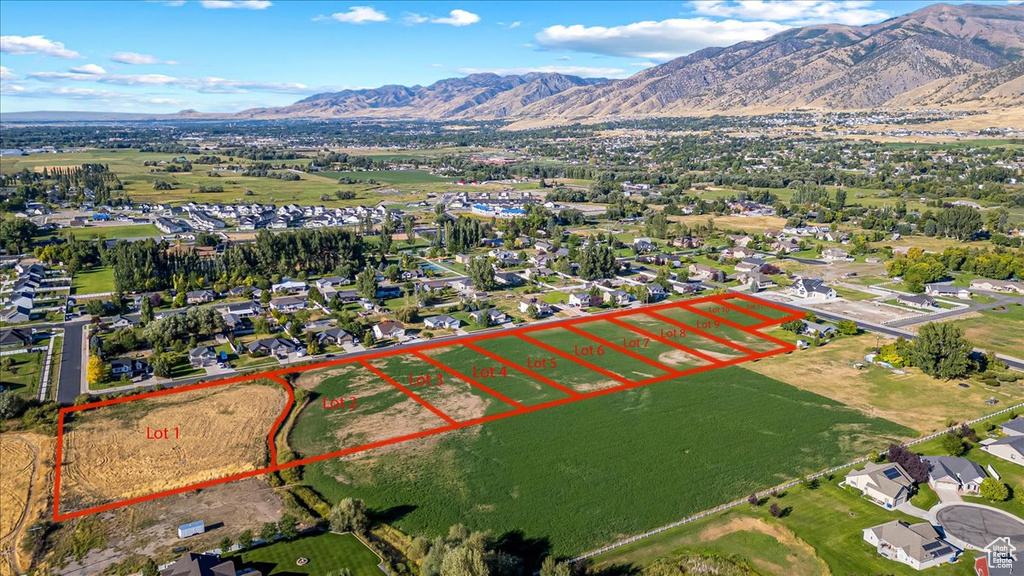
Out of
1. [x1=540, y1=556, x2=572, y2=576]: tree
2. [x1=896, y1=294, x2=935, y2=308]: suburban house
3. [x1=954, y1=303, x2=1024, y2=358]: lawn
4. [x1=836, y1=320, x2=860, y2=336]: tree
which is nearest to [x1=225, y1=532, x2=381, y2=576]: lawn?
[x1=540, y1=556, x2=572, y2=576]: tree

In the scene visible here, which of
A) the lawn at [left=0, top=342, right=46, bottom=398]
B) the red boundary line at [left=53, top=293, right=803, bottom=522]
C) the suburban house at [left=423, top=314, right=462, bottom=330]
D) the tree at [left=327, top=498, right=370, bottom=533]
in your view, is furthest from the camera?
the suburban house at [left=423, top=314, right=462, bottom=330]

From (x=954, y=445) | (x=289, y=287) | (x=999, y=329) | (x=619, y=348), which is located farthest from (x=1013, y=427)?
(x=289, y=287)

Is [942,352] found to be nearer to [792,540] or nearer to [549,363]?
[792,540]

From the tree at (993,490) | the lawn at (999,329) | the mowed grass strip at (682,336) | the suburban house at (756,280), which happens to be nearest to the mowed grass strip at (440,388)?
the mowed grass strip at (682,336)

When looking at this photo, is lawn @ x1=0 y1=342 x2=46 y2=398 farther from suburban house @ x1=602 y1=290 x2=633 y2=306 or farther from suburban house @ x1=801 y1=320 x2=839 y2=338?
suburban house @ x1=801 y1=320 x2=839 y2=338

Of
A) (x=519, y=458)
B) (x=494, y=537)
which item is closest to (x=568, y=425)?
(x=519, y=458)

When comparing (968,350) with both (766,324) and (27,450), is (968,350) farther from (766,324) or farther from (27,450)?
(27,450)

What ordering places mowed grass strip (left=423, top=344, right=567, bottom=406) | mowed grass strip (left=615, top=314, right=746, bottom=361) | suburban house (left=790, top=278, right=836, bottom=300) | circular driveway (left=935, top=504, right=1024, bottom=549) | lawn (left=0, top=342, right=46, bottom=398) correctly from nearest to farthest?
circular driveway (left=935, top=504, right=1024, bottom=549) < mowed grass strip (left=423, top=344, right=567, bottom=406) < lawn (left=0, top=342, right=46, bottom=398) < mowed grass strip (left=615, top=314, right=746, bottom=361) < suburban house (left=790, top=278, right=836, bottom=300)

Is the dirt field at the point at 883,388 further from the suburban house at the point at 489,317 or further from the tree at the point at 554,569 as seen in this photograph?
the tree at the point at 554,569
